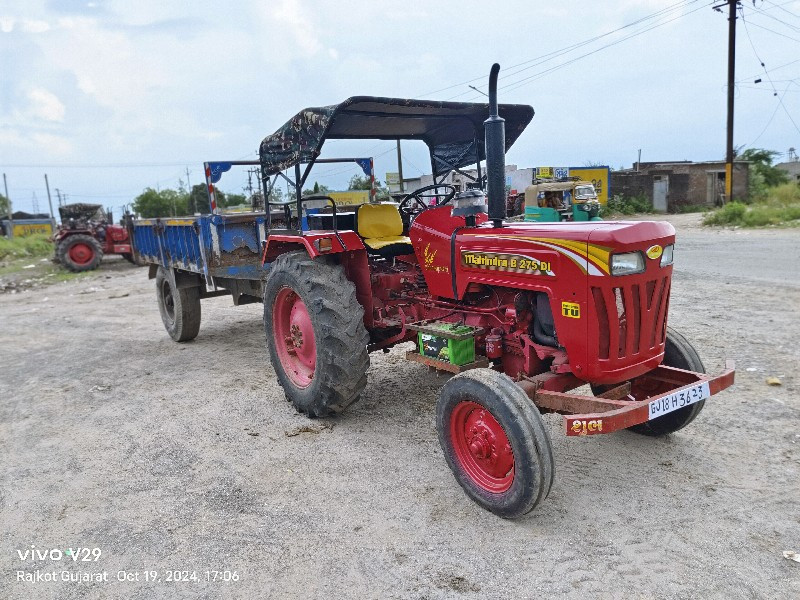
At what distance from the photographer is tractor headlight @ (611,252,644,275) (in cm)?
307

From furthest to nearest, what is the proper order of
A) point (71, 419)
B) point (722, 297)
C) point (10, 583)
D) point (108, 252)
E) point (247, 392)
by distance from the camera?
point (108, 252) → point (722, 297) → point (247, 392) → point (71, 419) → point (10, 583)

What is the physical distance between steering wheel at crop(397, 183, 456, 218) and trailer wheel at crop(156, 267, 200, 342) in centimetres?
349

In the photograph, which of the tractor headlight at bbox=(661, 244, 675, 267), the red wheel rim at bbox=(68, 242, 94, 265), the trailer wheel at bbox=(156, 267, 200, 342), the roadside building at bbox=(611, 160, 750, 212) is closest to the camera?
the tractor headlight at bbox=(661, 244, 675, 267)

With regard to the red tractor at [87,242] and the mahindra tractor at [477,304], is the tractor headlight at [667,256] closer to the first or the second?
the mahindra tractor at [477,304]

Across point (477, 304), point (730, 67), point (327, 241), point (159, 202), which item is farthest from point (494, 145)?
point (159, 202)

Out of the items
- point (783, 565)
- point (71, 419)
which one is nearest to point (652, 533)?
point (783, 565)

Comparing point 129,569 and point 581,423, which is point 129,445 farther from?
point 581,423

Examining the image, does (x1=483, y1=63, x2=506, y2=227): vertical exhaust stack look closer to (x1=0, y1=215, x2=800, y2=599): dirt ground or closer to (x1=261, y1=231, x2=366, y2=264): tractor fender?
(x1=261, y1=231, x2=366, y2=264): tractor fender

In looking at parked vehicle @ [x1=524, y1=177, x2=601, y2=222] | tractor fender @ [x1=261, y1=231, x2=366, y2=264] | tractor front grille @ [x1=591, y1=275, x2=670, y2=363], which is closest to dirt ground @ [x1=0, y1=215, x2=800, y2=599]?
tractor front grille @ [x1=591, y1=275, x2=670, y2=363]

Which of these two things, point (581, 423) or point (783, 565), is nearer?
point (783, 565)

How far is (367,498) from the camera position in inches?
137

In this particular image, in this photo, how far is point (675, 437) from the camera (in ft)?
13.0

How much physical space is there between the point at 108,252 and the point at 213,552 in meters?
17.8

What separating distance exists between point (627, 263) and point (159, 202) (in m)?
48.1
